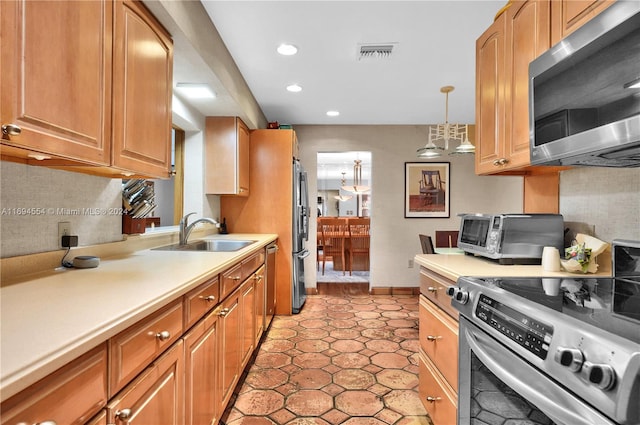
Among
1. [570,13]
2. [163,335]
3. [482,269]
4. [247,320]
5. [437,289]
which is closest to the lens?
[163,335]

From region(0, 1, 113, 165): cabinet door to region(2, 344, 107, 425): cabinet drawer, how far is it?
0.60m

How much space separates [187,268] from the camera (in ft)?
4.94

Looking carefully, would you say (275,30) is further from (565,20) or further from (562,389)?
(562,389)

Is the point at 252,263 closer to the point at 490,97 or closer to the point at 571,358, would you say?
the point at 490,97

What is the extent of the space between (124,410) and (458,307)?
1.16 m

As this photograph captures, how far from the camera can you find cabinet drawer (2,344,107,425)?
584 mm

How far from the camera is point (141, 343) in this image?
0.96 meters

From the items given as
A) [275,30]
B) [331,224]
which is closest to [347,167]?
[331,224]

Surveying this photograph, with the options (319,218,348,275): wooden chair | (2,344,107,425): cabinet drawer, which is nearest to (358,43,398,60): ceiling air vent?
(2,344,107,425): cabinet drawer

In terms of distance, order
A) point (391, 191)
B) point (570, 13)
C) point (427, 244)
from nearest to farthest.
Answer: point (570, 13)
point (427, 244)
point (391, 191)

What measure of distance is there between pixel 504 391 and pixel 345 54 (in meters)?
2.52

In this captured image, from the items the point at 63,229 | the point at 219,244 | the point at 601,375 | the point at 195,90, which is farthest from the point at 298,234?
the point at 601,375

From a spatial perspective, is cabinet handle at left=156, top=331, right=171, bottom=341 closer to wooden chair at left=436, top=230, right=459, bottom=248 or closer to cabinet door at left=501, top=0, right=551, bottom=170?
cabinet door at left=501, top=0, right=551, bottom=170

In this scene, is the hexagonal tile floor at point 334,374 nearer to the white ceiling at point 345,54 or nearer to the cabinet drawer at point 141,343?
the cabinet drawer at point 141,343
